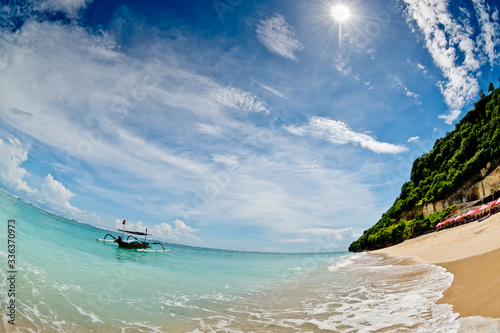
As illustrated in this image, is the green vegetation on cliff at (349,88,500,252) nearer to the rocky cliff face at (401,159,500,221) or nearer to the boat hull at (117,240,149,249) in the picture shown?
the rocky cliff face at (401,159,500,221)

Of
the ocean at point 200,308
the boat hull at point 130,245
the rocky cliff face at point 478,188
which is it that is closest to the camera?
the ocean at point 200,308

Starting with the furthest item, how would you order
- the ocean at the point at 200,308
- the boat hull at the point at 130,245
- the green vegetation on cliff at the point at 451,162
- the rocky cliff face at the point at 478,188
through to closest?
1. the boat hull at the point at 130,245
2. the green vegetation on cliff at the point at 451,162
3. the rocky cliff face at the point at 478,188
4. the ocean at the point at 200,308

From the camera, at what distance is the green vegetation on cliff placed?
4038 centimetres

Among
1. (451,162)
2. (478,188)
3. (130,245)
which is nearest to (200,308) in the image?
(130,245)

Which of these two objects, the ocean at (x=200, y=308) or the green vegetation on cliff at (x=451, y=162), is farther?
the green vegetation on cliff at (x=451, y=162)

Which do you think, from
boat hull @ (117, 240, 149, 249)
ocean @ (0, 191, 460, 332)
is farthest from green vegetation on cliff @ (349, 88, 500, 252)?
boat hull @ (117, 240, 149, 249)

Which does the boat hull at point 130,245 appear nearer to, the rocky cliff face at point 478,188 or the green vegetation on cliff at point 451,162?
the green vegetation on cliff at point 451,162

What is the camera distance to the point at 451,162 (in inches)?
2012

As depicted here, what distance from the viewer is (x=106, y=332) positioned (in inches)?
270

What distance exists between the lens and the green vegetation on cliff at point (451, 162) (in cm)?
4038

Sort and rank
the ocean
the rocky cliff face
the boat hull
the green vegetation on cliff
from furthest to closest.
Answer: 1. the boat hull
2. the green vegetation on cliff
3. the rocky cliff face
4. the ocean

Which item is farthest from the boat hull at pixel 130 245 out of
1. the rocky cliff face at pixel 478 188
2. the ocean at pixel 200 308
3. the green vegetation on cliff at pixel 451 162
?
the rocky cliff face at pixel 478 188

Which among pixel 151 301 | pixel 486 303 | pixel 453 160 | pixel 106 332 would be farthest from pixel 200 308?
pixel 453 160

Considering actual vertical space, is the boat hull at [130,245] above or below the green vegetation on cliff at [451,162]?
below
